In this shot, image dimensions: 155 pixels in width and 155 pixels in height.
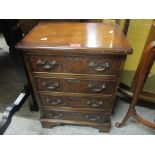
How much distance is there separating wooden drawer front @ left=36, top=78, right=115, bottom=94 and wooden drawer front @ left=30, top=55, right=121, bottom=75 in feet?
0.24

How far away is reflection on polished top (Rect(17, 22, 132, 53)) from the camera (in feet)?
2.71

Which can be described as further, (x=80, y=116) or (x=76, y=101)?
(x=80, y=116)

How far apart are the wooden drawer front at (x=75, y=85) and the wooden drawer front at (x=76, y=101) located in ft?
0.22

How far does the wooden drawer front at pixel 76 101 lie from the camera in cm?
108

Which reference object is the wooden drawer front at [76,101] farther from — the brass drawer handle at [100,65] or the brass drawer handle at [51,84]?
the brass drawer handle at [100,65]

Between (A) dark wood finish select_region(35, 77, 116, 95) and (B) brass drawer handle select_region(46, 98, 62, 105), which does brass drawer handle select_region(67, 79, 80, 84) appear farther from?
(B) brass drawer handle select_region(46, 98, 62, 105)

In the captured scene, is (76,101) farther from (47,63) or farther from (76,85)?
(47,63)

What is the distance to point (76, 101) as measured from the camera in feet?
3.64

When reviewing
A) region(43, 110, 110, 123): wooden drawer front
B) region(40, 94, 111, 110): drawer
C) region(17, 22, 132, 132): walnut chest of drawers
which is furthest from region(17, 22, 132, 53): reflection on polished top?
region(43, 110, 110, 123): wooden drawer front

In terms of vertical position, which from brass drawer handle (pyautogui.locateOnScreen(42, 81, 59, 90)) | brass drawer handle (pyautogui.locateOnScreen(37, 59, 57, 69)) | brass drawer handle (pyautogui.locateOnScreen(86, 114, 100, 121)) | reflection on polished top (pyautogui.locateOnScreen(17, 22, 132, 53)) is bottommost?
brass drawer handle (pyautogui.locateOnScreen(86, 114, 100, 121))

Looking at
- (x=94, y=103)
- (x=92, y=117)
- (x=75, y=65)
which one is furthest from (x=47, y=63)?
(x=92, y=117)

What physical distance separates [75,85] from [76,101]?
→ 152mm
